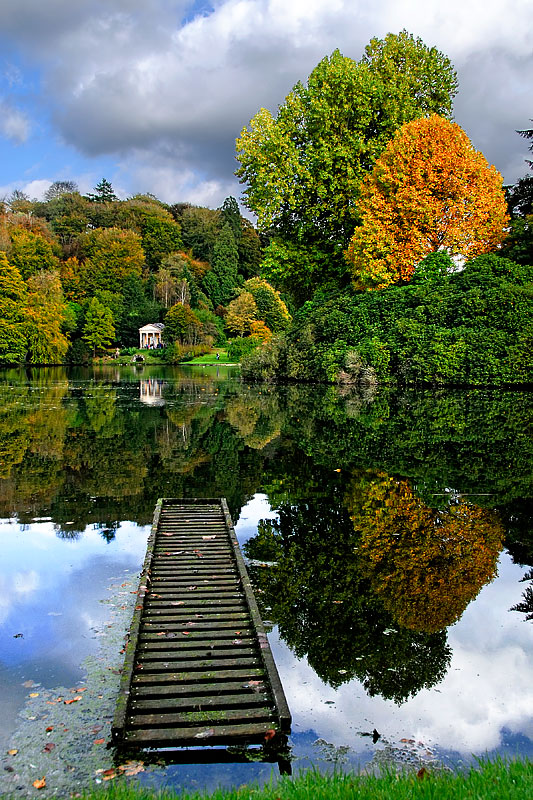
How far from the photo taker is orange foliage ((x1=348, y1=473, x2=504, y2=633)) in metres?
6.34

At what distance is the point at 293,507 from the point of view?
1002cm

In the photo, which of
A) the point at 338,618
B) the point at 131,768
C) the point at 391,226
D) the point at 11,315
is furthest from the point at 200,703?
the point at 11,315

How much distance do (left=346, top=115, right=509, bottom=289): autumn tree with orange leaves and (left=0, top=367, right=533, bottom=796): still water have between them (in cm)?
→ 1712

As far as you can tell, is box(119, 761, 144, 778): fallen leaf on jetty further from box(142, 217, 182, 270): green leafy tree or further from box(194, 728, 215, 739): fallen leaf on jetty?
box(142, 217, 182, 270): green leafy tree

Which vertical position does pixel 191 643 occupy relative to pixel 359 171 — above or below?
below

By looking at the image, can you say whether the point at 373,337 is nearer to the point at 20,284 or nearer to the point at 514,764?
the point at 514,764

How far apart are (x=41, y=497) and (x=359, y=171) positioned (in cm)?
Answer: 2782

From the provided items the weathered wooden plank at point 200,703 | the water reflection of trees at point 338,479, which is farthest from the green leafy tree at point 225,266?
the weathered wooden plank at point 200,703

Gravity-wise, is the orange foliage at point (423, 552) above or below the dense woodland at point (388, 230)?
below

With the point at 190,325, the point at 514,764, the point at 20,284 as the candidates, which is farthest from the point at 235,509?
the point at 190,325

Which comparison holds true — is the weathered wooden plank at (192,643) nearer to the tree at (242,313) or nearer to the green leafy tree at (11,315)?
the green leafy tree at (11,315)

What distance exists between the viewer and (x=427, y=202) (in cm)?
3047

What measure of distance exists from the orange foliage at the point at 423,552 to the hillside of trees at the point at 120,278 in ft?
189

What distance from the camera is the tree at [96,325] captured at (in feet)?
249
